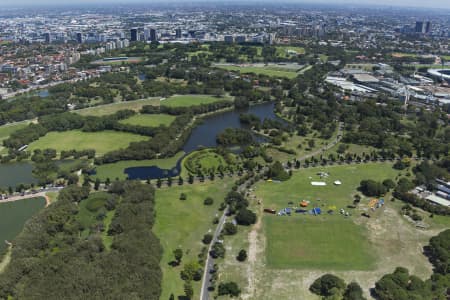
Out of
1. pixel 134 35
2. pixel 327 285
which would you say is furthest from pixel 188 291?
pixel 134 35

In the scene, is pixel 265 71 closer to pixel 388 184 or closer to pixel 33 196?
pixel 388 184

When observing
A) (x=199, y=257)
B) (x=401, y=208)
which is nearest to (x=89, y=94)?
(x=199, y=257)

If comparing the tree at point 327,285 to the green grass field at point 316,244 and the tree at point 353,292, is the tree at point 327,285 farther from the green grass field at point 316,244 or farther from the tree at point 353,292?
the green grass field at point 316,244

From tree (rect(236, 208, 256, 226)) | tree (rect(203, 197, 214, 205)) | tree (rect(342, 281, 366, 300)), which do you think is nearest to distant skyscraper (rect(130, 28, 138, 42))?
tree (rect(203, 197, 214, 205))

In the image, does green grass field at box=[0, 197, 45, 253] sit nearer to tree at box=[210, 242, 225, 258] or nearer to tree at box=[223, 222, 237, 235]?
tree at box=[210, 242, 225, 258]

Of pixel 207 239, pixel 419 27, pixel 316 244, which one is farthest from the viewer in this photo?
pixel 419 27

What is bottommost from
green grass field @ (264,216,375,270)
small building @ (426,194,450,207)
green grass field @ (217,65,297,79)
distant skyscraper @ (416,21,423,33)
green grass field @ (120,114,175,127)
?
green grass field @ (264,216,375,270)
